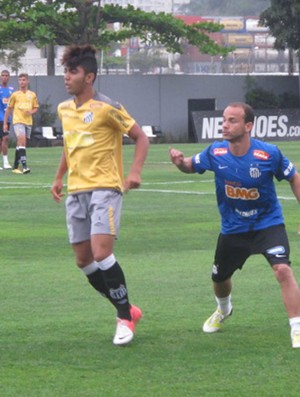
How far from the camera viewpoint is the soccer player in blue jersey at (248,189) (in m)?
9.10

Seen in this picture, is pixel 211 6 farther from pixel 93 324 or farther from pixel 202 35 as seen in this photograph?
pixel 93 324

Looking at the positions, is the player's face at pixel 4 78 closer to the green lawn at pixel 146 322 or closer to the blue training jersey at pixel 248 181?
the green lawn at pixel 146 322

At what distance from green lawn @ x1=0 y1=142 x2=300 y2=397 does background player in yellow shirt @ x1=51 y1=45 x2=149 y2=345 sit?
485 mm

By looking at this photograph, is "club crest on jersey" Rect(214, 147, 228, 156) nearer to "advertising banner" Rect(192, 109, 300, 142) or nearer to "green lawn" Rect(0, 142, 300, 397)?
"green lawn" Rect(0, 142, 300, 397)

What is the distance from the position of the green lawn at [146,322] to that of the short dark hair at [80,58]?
1886 mm

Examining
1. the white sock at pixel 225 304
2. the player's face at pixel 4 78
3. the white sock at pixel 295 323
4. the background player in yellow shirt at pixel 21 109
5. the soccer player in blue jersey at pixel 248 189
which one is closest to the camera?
the white sock at pixel 295 323

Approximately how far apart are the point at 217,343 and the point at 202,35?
44.0 metres

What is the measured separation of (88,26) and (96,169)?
42.3 m

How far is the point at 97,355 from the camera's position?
870 cm

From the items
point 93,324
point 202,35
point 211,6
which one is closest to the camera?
point 93,324

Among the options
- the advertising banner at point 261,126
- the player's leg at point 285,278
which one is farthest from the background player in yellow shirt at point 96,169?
the advertising banner at point 261,126

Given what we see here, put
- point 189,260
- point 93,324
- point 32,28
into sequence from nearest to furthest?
point 93,324 < point 189,260 < point 32,28

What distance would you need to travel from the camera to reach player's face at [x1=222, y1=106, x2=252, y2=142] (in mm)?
9102

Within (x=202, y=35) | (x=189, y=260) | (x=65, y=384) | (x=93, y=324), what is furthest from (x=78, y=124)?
(x=202, y=35)
